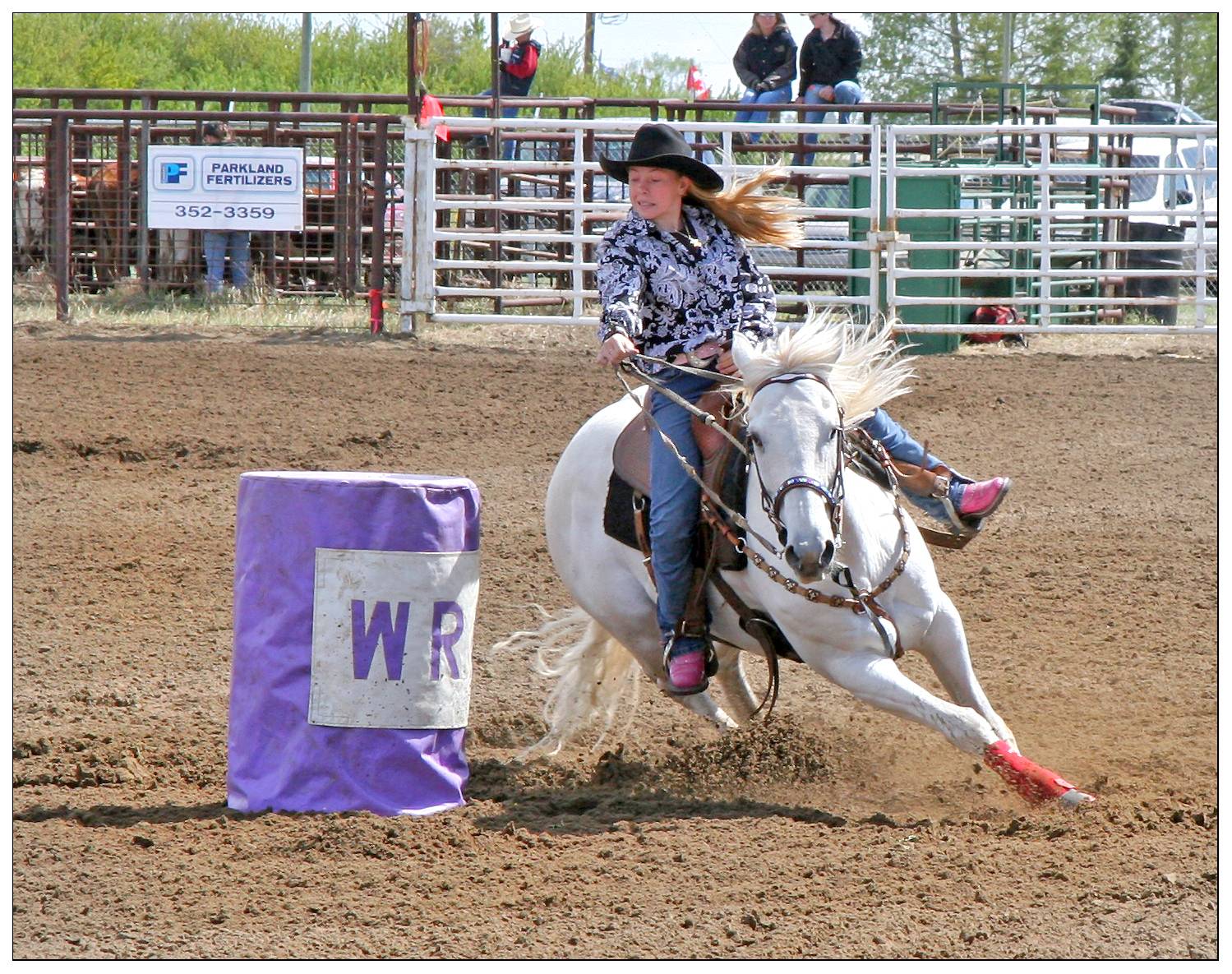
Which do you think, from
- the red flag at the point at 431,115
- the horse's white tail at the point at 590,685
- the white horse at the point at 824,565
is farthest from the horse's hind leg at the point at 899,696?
the red flag at the point at 431,115

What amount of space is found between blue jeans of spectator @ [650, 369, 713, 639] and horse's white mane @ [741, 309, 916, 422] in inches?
9.5

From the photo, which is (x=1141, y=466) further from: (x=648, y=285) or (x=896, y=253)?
(x=648, y=285)

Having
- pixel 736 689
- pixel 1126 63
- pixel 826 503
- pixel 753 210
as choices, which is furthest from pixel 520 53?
pixel 1126 63

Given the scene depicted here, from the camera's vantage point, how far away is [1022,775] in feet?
13.9

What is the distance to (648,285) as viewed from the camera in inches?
191

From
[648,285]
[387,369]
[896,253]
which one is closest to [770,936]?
[648,285]

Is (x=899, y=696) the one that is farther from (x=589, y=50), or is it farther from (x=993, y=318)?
(x=589, y=50)

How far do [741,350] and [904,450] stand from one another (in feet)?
2.61

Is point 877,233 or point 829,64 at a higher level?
point 829,64

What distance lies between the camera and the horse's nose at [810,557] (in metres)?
4.00

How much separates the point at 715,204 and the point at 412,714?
6.25ft

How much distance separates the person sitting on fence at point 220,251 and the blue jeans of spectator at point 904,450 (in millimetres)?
11100

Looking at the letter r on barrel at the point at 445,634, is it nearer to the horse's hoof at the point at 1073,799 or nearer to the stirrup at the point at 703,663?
the stirrup at the point at 703,663

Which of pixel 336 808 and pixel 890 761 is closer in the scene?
pixel 336 808
